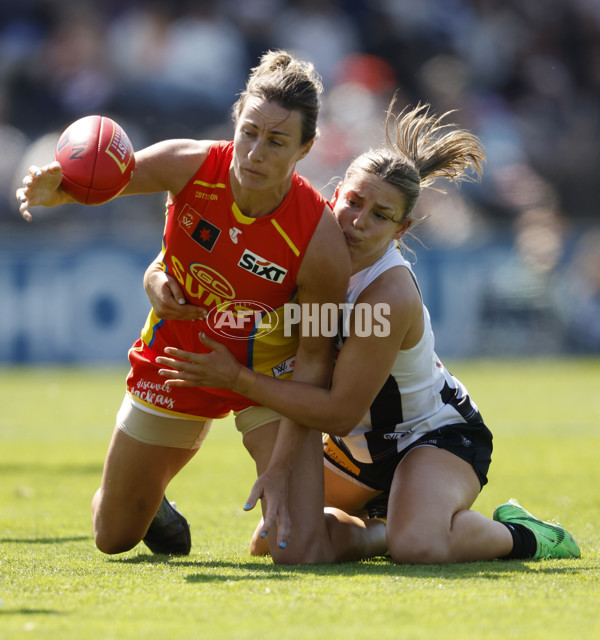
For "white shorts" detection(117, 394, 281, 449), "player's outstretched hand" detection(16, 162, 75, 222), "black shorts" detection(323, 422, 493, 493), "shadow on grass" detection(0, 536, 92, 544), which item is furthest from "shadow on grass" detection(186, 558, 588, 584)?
"player's outstretched hand" detection(16, 162, 75, 222)

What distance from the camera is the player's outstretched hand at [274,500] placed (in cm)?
410

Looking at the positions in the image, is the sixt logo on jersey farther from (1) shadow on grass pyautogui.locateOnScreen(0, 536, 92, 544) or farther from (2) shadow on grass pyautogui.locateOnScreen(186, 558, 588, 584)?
(1) shadow on grass pyautogui.locateOnScreen(0, 536, 92, 544)

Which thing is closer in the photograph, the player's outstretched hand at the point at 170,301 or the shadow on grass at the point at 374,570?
the shadow on grass at the point at 374,570

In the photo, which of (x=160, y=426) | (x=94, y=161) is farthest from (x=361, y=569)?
(x=94, y=161)

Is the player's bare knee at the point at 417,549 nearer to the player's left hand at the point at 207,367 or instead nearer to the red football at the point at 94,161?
the player's left hand at the point at 207,367

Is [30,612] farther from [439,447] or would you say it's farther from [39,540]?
[439,447]

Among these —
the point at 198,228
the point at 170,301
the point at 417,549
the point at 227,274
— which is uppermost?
the point at 198,228

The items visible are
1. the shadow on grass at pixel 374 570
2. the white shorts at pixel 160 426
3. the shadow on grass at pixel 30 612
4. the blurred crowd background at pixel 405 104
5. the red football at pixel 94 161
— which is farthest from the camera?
the blurred crowd background at pixel 405 104

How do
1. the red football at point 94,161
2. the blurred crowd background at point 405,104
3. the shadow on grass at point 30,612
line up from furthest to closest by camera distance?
the blurred crowd background at point 405,104 → the red football at point 94,161 → the shadow on grass at point 30,612

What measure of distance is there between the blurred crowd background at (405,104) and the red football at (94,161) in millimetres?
9218

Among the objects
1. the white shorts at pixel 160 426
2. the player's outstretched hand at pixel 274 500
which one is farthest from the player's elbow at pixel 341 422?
the white shorts at pixel 160 426

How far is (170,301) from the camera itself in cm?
440

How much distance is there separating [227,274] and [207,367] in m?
0.48

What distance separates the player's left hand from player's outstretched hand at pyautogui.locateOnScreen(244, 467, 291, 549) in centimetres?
43
